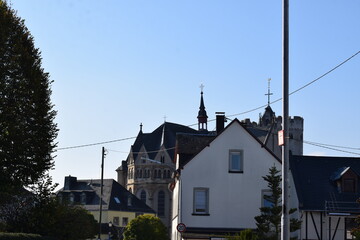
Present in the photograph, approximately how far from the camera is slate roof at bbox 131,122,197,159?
142125 millimetres

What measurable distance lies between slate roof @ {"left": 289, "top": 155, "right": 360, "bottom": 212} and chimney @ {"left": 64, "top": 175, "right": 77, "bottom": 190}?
7516cm

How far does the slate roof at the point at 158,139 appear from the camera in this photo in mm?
142125

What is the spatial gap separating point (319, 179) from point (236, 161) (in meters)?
7.58

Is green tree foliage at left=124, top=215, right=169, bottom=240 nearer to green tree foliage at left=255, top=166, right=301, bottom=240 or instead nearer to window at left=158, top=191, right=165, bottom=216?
green tree foliage at left=255, top=166, right=301, bottom=240

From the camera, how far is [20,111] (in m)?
35.5

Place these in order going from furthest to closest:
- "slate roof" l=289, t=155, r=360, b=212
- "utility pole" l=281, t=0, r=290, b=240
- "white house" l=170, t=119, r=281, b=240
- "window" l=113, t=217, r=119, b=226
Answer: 1. "window" l=113, t=217, r=119, b=226
2. "slate roof" l=289, t=155, r=360, b=212
3. "white house" l=170, t=119, r=281, b=240
4. "utility pole" l=281, t=0, r=290, b=240

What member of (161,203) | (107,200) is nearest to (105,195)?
(107,200)

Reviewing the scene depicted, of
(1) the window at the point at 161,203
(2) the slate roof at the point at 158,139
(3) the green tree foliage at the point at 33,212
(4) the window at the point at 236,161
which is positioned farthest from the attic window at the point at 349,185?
(2) the slate roof at the point at 158,139

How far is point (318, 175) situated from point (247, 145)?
7.67 m

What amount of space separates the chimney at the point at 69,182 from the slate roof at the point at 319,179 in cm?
7516

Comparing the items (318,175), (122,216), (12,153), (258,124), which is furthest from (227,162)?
(258,124)

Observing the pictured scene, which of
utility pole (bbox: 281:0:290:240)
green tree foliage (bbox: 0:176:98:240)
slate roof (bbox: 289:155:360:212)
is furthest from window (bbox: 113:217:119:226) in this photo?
utility pole (bbox: 281:0:290:240)

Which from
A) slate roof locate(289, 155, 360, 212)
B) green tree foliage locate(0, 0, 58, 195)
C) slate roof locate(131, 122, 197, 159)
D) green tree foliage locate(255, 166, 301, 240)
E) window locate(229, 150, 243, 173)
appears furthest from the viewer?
slate roof locate(131, 122, 197, 159)

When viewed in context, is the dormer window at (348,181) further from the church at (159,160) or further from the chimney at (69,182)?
the church at (159,160)
